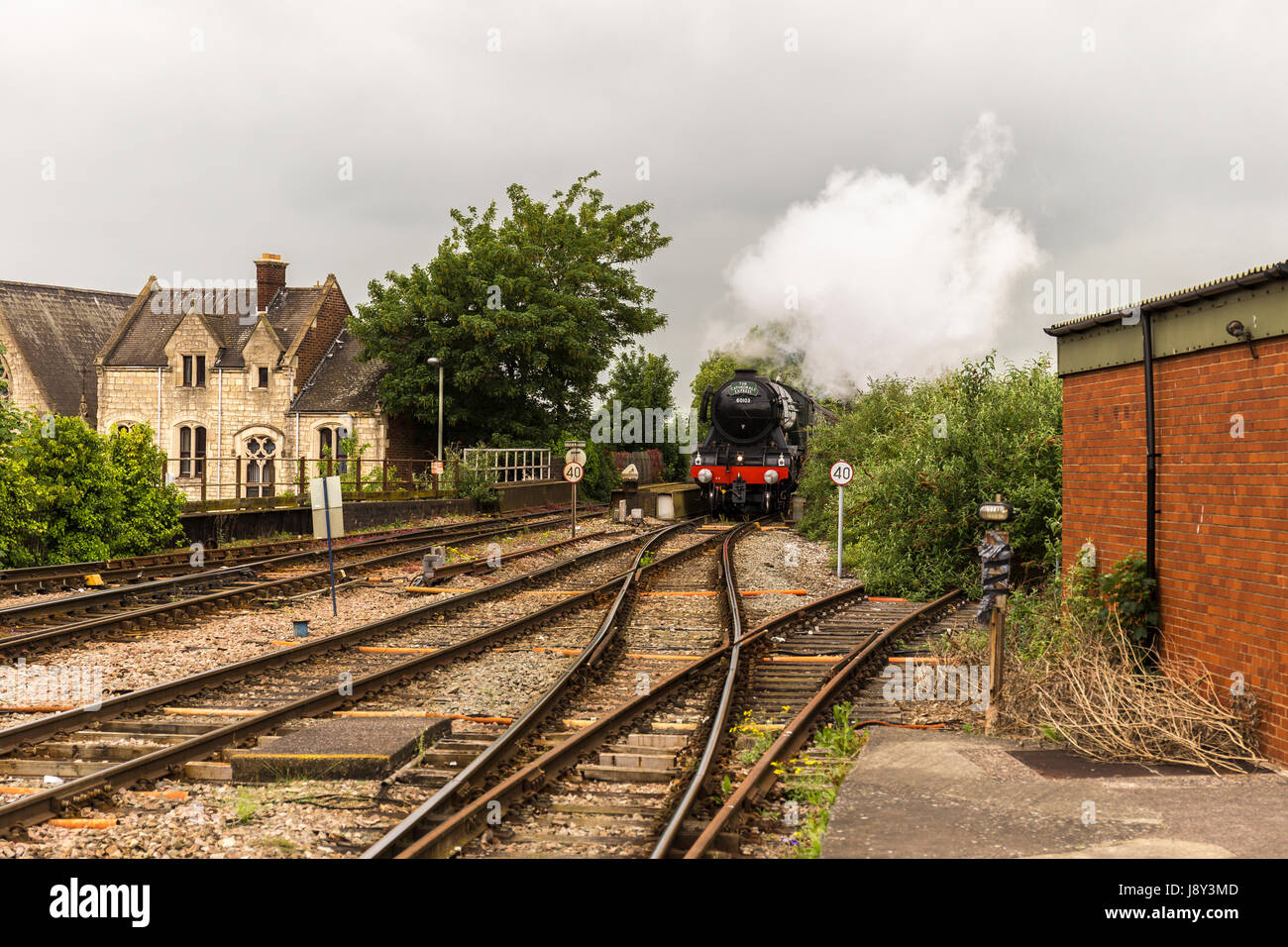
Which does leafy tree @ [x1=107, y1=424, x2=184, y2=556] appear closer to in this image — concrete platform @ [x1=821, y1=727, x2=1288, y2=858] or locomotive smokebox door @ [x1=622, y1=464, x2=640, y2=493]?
locomotive smokebox door @ [x1=622, y1=464, x2=640, y2=493]

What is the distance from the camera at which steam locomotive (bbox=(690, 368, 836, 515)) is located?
28875mm

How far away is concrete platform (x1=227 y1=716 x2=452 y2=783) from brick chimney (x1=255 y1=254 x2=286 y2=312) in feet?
138

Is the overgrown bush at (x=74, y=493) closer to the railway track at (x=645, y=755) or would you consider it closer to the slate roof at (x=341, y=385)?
the railway track at (x=645, y=755)

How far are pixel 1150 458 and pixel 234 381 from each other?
40777 mm

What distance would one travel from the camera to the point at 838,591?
51.1ft

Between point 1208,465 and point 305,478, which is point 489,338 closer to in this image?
point 305,478

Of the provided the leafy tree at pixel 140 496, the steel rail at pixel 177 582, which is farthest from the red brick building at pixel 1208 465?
the leafy tree at pixel 140 496

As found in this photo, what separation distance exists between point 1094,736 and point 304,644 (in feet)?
23.3

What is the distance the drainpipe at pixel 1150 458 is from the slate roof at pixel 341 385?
117ft

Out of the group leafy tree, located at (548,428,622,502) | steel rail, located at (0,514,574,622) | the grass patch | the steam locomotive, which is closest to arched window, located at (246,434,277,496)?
leafy tree, located at (548,428,622,502)

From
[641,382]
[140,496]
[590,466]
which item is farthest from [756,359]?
[140,496]
